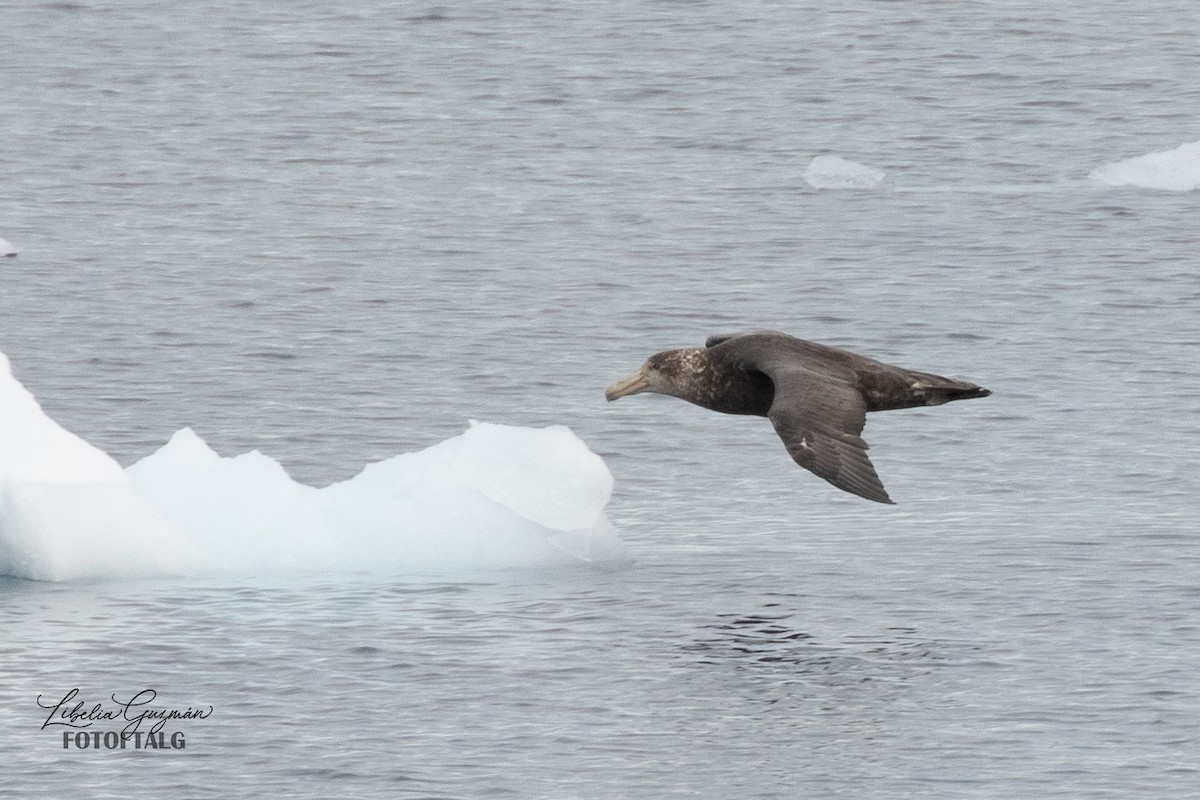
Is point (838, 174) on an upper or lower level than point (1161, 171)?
upper

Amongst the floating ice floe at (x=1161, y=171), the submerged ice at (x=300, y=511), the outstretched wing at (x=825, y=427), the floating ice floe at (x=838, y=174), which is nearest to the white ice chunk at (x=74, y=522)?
the submerged ice at (x=300, y=511)

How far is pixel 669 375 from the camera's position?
55.2 ft

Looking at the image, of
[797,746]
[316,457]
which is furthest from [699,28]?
[797,746]

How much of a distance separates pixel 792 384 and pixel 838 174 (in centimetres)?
1738

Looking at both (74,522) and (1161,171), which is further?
(1161,171)

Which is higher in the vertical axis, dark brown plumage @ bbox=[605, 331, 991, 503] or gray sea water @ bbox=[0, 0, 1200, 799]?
dark brown plumage @ bbox=[605, 331, 991, 503]

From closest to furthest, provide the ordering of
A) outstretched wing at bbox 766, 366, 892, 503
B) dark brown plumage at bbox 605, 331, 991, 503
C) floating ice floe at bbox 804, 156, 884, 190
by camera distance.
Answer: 1. outstretched wing at bbox 766, 366, 892, 503
2. dark brown plumage at bbox 605, 331, 991, 503
3. floating ice floe at bbox 804, 156, 884, 190

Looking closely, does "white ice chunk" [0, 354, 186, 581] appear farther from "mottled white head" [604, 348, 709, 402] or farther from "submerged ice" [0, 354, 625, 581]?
"mottled white head" [604, 348, 709, 402]

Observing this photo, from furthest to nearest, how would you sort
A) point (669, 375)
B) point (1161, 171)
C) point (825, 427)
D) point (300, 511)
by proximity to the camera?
point (1161, 171)
point (300, 511)
point (669, 375)
point (825, 427)

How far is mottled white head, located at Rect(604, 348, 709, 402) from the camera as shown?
16.7m

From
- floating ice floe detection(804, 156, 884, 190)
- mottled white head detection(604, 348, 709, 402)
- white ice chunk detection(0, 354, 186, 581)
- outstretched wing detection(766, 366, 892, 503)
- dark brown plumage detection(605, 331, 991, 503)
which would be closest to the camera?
outstretched wing detection(766, 366, 892, 503)

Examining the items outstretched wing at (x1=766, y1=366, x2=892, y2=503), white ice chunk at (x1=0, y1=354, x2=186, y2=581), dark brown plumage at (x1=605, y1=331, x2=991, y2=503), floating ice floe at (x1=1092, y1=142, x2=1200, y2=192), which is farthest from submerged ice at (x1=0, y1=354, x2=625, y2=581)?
floating ice floe at (x1=1092, y1=142, x2=1200, y2=192)

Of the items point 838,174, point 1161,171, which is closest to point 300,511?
point 838,174

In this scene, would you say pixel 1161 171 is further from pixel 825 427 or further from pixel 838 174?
pixel 825 427
